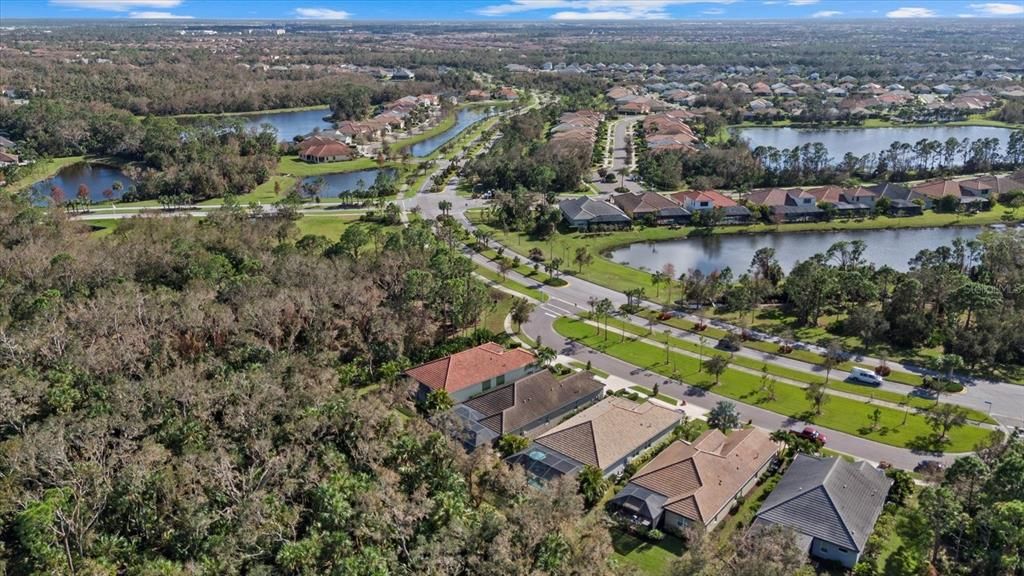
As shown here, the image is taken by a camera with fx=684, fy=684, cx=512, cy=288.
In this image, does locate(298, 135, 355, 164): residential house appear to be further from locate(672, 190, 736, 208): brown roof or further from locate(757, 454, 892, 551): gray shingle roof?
locate(757, 454, 892, 551): gray shingle roof

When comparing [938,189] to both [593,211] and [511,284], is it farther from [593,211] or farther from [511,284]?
[511,284]

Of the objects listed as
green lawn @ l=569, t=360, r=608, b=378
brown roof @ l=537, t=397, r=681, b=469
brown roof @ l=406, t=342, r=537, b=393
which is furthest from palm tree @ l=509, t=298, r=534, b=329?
brown roof @ l=537, t=397, r=681, b=469

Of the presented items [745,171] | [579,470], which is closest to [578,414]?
[579,470]

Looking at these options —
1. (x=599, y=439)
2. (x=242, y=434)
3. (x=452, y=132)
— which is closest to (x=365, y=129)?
(x=452, y=132)

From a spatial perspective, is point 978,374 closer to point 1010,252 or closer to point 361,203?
point 1010,252

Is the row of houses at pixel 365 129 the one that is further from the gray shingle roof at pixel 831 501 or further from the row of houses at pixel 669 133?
the gray shingle roof at pixel 831 501

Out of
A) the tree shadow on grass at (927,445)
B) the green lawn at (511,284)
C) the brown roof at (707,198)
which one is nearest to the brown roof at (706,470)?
the tree shadow on grass at (927,445)

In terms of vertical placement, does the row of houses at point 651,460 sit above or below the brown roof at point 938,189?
below
